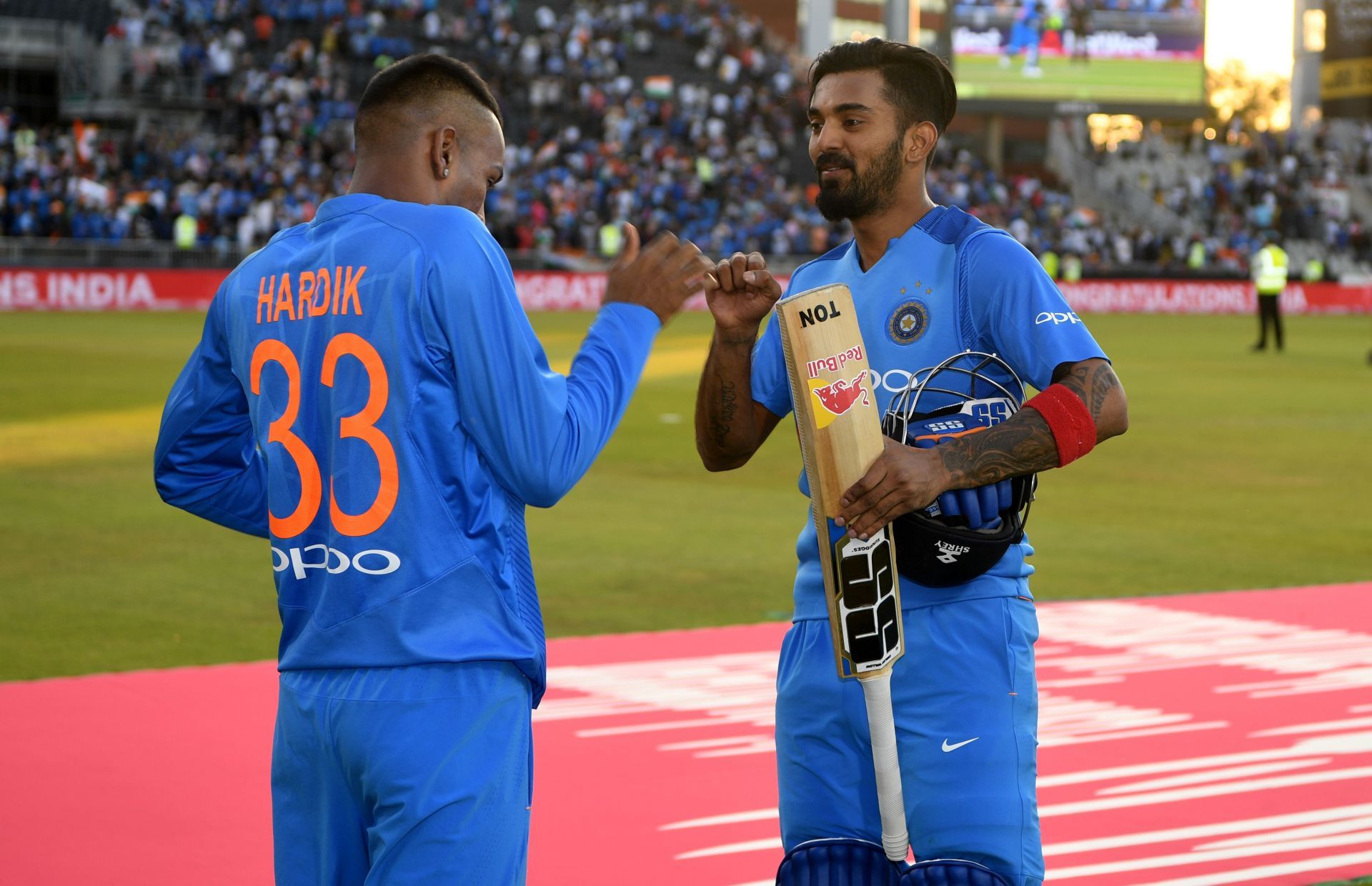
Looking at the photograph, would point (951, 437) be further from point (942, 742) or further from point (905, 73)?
point (905, 73)

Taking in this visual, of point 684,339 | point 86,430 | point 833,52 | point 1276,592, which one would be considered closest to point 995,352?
point 833,52

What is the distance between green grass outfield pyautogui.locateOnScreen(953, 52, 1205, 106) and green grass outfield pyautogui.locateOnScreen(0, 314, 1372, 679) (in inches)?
1313

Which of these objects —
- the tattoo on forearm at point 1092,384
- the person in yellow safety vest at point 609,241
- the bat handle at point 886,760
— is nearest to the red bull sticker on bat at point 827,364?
the tattoo on forearm at point 1092,384

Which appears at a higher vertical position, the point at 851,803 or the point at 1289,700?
the point at 851,803

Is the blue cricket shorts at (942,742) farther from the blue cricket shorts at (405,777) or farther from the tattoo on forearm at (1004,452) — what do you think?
the blue cricket shorts at (405,777)

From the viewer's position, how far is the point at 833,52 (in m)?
3.75

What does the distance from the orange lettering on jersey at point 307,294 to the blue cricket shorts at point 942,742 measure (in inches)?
48.4

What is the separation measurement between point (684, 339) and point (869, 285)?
25.1 m

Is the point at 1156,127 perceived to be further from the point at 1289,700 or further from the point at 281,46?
the point at 1289,700

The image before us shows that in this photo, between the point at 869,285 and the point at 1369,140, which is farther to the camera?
the point at 1369,140

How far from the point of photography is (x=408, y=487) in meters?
2.90

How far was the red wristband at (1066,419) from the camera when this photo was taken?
3.31 meters

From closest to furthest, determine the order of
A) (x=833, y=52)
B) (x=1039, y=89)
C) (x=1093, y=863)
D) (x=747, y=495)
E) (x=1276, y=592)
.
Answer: (x=833, y=52), (x=1093, y=863), (x=1276, y=592), (x=747, y=495), (x=1039, y=89)

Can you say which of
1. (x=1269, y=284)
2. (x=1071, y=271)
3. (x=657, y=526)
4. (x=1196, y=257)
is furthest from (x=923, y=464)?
(x=1196, y=257)
